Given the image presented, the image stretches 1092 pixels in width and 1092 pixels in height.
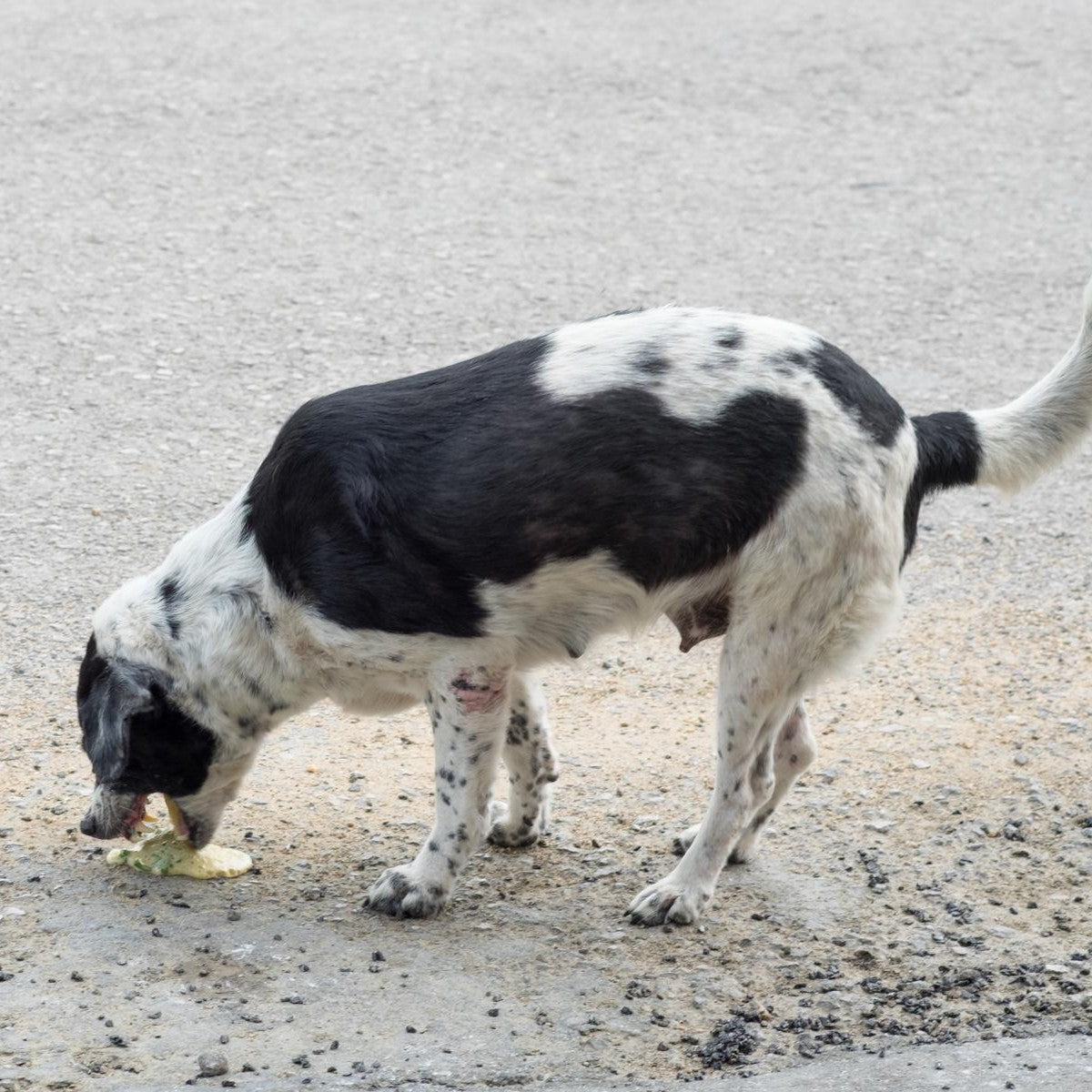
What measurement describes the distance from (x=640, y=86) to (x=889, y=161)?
2.06 m

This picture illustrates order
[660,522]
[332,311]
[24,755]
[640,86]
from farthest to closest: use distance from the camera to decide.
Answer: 1. [640,86]
2. [332,311]
3. [24,755]
4. [660,522]

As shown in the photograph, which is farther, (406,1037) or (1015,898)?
(1015,898)

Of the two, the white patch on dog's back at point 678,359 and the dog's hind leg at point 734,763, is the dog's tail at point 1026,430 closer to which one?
the white patch on dog's back at point 678,359

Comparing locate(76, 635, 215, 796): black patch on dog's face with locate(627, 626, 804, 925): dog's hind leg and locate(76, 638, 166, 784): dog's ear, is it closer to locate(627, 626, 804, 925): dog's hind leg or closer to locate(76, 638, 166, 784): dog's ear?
locate(76, 638, 166, 784): dog's ear

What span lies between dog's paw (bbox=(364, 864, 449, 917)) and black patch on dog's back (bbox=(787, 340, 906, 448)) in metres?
1.76

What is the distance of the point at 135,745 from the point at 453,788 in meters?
0.90

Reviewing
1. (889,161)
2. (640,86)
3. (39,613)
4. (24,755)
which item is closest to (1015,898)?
(24,755)

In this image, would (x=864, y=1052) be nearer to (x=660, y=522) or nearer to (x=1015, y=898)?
(x=1015, y=898)

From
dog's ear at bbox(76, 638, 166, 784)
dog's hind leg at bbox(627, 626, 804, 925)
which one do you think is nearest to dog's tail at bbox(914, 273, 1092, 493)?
dog's hind leg at bbox(627, 626, 804, 925)

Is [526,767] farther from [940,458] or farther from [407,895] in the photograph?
[940,458]

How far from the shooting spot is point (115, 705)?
474 cm

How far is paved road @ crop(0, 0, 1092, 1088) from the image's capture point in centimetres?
482

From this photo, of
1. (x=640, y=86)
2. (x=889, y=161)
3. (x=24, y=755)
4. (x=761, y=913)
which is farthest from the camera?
(x=640, y=86)

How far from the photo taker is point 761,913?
4.95 meters
